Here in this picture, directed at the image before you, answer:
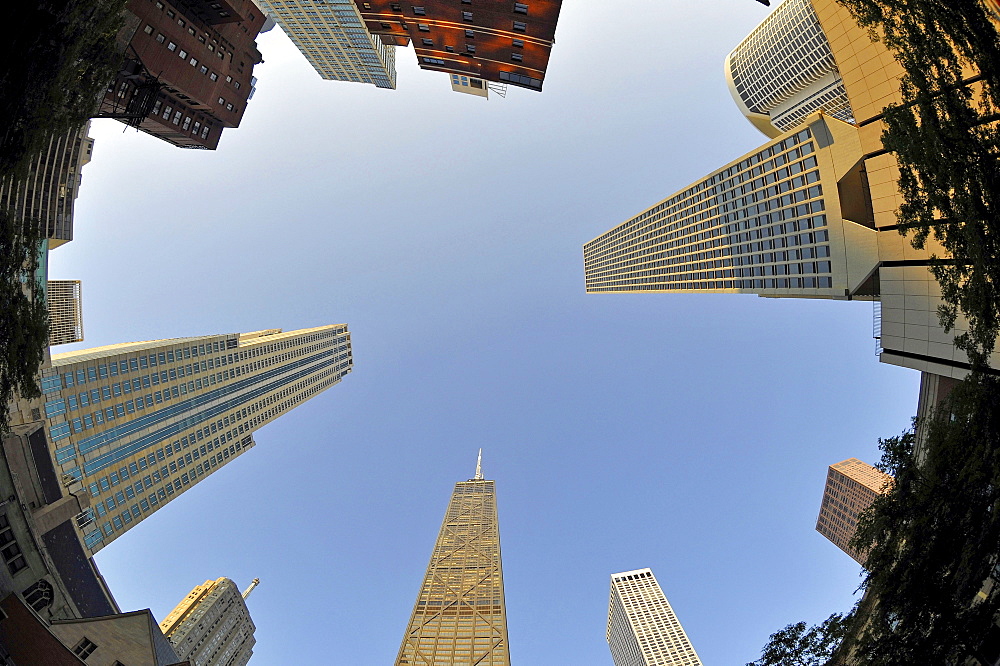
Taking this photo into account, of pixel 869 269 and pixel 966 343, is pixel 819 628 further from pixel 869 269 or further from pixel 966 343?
pixel 869 269

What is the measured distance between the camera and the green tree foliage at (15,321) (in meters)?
14.8

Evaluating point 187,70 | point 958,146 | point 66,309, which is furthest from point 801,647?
point 66,309

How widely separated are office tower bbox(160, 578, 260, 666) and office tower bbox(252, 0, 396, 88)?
588 feet

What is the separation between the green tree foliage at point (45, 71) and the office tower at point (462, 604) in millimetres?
85964

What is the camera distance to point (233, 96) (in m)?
83.7

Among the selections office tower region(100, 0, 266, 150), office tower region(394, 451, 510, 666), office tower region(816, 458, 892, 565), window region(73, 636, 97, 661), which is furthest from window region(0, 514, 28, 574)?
office tower region(816, 458, 892, 565)

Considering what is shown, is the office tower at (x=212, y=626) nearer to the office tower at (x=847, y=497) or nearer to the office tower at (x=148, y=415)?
the office tower at (x=148, y=415)

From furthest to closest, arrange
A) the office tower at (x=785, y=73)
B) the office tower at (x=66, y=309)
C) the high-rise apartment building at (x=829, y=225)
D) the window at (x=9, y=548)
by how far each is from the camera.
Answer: the office tower at (x=785, y=73) → the office tower at (x=66, y=309) → the high-rise apartment building at (x=829, y=225) → the window at (x=9, y=548)

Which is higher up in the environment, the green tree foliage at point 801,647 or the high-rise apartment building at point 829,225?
the high-rise apartment building at point 829,225

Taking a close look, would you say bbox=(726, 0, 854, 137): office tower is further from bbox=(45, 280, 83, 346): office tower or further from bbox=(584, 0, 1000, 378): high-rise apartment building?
bbox=(45, 280, 83, 346): office tower

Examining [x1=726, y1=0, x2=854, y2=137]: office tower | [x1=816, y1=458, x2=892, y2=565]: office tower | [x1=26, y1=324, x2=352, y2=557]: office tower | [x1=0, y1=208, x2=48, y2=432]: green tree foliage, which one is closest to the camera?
[x1=0, y1=208, x2=48, y2=432]: green tree foliage

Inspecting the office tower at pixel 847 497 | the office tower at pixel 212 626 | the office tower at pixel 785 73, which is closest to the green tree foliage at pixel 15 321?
the office tower at pixel 212 626

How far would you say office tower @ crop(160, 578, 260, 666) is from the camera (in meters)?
141

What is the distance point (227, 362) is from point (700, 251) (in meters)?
112
